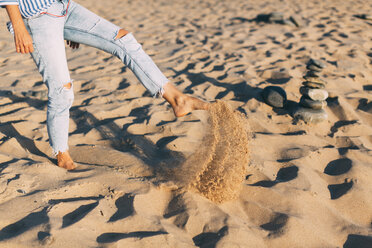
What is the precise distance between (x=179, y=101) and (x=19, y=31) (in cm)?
107

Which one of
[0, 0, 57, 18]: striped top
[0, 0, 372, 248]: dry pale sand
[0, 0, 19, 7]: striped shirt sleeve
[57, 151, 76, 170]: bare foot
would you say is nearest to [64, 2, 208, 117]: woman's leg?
[0, 0, 57, 18]: striped top

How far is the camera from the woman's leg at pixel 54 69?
1.89m

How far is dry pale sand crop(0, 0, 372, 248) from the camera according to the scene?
1.80m

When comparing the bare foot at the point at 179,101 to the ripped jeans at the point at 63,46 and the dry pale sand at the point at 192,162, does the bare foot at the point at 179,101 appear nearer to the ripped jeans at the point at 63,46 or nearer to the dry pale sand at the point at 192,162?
the ripped jeans at the point at 63,46

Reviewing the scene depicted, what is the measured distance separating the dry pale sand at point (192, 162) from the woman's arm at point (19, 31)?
87 centimetres

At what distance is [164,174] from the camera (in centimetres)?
232

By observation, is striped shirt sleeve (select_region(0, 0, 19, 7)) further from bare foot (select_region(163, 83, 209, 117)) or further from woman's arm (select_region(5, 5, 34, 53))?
bare foot (select_region(163, 83, 209, 117))

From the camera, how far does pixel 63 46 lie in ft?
6.58

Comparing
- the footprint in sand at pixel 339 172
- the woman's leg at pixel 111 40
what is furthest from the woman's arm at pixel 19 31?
the footprint in sand at pixel 339 172

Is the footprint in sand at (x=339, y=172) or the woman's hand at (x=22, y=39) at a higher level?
the woman's hand at (x=22, y=39)

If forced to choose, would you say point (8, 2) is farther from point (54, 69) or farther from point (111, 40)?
point (111, 40)

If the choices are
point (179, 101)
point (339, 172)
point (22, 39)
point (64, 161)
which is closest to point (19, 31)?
point (22, 39)

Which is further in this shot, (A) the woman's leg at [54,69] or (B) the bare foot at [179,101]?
(B) the bare foot at [179,101]

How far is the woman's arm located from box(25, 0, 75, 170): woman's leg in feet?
0.20
